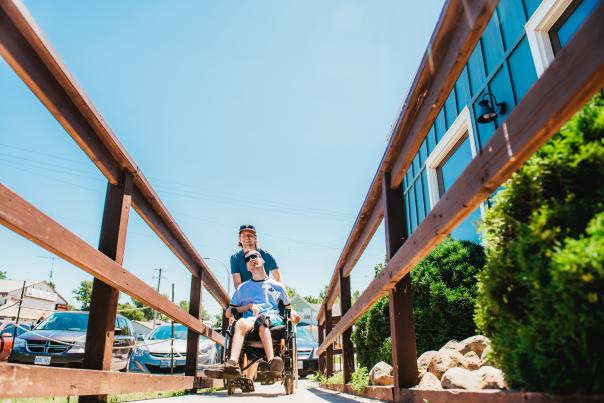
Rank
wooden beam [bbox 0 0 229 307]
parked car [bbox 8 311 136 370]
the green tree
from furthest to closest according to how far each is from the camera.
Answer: the green tree, parked car [bbox 8 311 136 370], wooden beam [bbox 0 0 229 307]

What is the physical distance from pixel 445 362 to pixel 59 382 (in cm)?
232

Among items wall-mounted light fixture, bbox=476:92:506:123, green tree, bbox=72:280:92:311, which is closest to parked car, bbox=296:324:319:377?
wall-mounted light fixture, bbox=476:92:506:123

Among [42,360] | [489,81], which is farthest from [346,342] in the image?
[42,360]

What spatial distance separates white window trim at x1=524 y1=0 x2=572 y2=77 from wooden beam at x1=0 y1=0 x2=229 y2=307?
465cm

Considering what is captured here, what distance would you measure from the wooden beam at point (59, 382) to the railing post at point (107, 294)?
0.12 meters

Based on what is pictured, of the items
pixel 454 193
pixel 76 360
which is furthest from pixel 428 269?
pixel 76 360

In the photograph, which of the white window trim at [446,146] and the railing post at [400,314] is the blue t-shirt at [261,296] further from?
the white window trim at [446,146]

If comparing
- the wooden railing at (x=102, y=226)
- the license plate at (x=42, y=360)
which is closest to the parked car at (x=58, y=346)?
the license plate at (x=42, y=360)

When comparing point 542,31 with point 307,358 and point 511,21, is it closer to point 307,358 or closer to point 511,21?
point 511,21

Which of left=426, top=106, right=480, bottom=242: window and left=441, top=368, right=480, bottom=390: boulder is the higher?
left=426, top=106, right=480, bottom=242: window

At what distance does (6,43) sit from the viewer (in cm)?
189

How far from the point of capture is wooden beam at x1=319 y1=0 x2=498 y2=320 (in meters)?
1.76

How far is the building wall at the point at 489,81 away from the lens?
560 centimetres

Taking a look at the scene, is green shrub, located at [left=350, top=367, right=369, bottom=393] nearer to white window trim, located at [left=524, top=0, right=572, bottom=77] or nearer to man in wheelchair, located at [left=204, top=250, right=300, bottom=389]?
man in wheelchair, located at [left=204, top=250, right=300, bottom=389]
